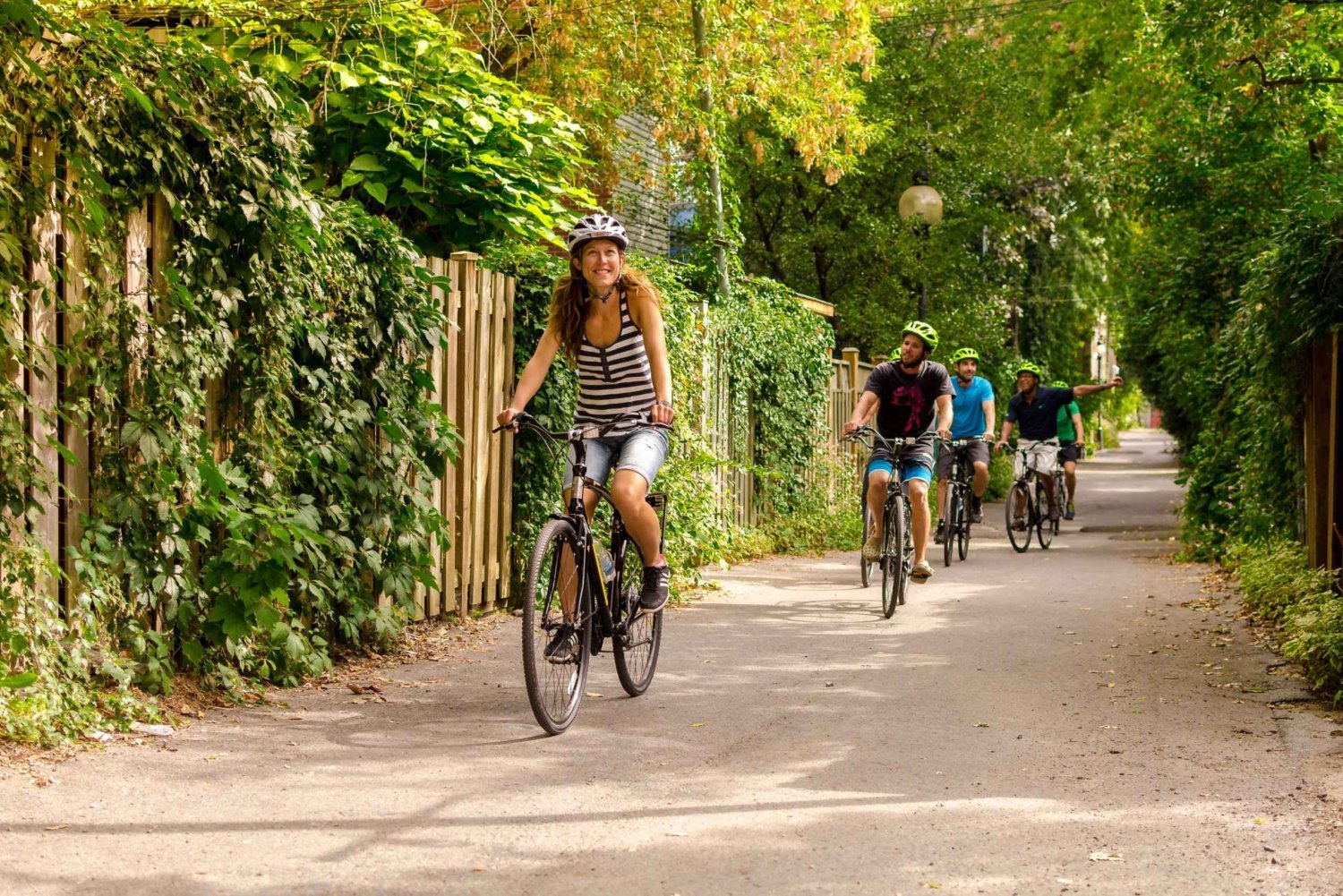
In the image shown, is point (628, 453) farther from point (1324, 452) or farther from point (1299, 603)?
point (1324, 452)

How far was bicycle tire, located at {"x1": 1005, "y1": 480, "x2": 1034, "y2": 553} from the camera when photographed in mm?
16391

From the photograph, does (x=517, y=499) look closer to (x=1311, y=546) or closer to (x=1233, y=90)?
(x=1311, y=546)

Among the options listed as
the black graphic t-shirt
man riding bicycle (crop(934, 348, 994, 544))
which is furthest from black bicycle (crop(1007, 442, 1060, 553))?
the black graphic t-shirt

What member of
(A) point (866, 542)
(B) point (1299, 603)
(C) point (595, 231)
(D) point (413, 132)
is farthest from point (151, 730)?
(A) point (866, 542)

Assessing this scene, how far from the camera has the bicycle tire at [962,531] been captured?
14.9 meters

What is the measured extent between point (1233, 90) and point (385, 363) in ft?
27.4

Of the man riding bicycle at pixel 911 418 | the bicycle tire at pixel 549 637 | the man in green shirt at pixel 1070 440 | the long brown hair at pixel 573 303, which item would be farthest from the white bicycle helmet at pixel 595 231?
the man in green shirt at pixel 1070 440

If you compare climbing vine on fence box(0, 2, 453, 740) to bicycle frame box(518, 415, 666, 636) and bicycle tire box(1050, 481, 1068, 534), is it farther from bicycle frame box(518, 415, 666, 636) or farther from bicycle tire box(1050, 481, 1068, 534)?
bicycle tire box(1050, 481, 1068, 534)

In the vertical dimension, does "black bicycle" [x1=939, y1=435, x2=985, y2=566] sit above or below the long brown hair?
below

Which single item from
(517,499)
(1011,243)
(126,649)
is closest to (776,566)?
(517,499)

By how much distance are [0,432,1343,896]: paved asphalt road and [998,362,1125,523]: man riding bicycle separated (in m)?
8.25

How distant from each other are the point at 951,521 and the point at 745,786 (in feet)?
31.0

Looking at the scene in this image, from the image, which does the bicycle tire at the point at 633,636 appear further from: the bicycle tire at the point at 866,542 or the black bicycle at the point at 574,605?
the bicycle tire at the point at 866,542

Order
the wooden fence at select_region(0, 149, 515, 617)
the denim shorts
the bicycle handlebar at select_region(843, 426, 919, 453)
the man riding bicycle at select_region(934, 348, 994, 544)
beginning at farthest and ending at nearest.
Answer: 1. the man riding bicycle at select_region(934, 348, 994, 544)
2. the bicycle handlebar at select_region(843, 426, 919, 453)
3. the denim shorts
4. the wooden fence at select_region(0, 149, 515, 617)
